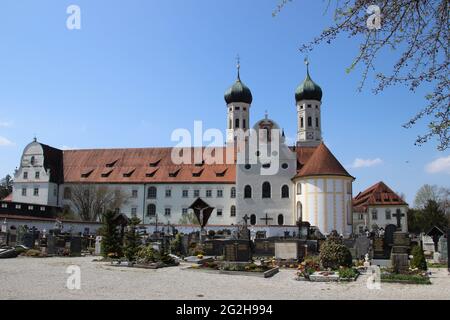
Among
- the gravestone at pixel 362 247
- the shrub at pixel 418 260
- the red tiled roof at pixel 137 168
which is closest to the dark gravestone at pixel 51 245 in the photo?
the gravestone at pixel 362 247

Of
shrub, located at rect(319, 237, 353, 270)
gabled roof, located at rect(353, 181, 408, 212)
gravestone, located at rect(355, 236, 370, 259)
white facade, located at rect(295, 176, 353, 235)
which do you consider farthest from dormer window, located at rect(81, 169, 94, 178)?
shrub, located at rect(319, 237, 353, 270)

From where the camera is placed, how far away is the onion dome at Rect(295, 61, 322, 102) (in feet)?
216

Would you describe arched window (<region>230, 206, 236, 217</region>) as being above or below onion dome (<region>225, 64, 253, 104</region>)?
below

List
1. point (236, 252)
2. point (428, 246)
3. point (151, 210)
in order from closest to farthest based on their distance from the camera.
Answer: point (236, 252) → point (428, 246) → point (151, 210)

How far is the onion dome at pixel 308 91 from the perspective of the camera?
216 feet

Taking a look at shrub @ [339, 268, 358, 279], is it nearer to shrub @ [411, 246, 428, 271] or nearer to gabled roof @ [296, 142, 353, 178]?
shrub @ [411, 246, 428, 271]

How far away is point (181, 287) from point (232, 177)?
4261cm

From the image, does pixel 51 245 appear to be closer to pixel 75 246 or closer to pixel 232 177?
pixel 75 246

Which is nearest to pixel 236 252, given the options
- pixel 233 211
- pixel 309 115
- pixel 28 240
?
pixel 28 240

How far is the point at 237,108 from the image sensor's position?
66188mm

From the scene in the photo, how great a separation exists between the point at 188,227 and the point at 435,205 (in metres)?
37.9

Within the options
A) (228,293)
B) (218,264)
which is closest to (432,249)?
(218,264)
